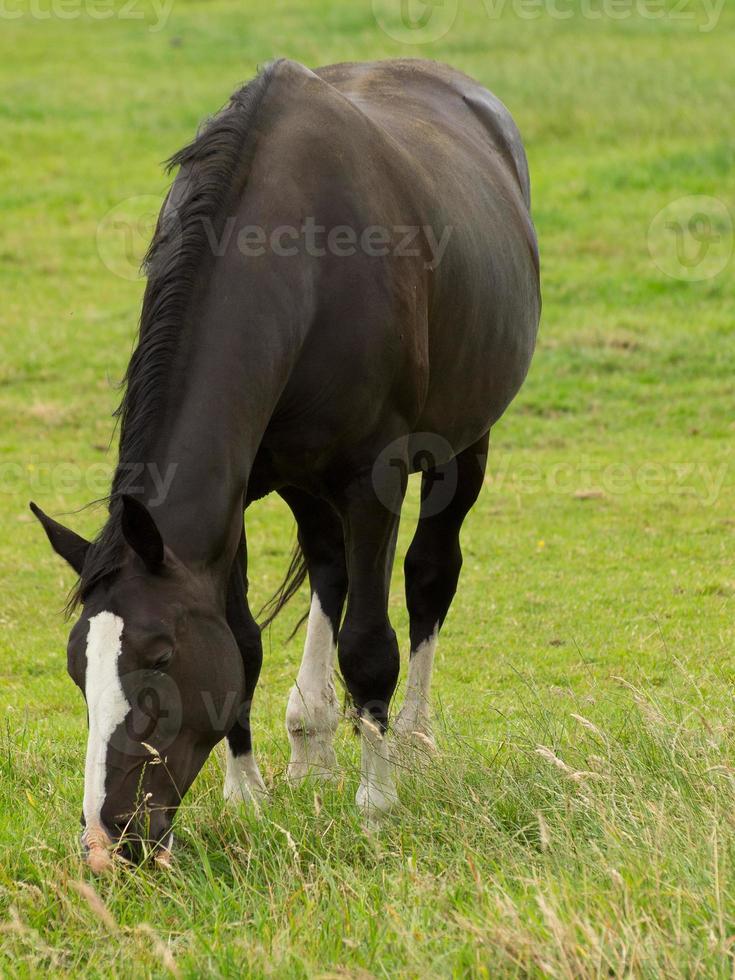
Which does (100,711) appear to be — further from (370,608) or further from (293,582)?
(293,582)

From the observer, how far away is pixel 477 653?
672 centimetres

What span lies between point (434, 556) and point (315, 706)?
3.81 ft

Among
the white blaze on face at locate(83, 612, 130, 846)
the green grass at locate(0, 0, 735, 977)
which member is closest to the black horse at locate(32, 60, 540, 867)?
the white blaze on face at locate(83, 612, 130, 846)

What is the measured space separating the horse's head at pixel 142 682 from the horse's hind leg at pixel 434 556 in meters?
1.99

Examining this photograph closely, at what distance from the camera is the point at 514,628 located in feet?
23.2

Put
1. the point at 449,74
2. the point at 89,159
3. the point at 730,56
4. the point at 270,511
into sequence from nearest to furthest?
the point at 449,74
the point at 270,511
the point at 89,159
the point at 730,56

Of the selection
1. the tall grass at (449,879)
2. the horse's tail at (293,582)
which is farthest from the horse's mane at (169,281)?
the horse's tail at (293,582)

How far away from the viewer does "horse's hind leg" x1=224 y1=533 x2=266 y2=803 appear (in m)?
4.68

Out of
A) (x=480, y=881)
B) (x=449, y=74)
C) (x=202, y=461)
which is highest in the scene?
(x=449, y=74)

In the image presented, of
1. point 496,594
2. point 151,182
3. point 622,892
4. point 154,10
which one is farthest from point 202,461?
point 154,10

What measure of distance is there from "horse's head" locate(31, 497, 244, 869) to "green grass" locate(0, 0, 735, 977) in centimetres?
17

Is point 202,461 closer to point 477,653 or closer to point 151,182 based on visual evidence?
point 477,653

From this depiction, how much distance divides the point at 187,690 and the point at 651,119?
1550 centimetres

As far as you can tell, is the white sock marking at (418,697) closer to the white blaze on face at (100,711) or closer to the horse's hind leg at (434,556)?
the horse's hind leg at (434,556)
